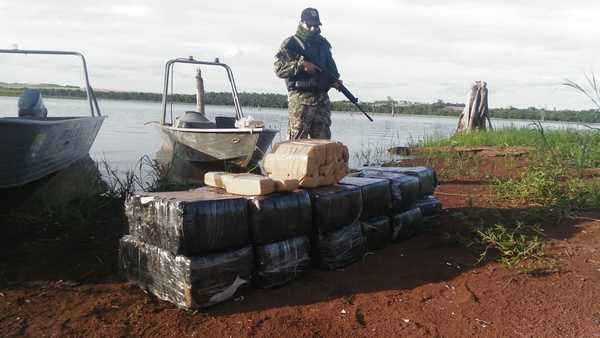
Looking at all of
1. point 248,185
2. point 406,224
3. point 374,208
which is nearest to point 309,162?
point 248,185

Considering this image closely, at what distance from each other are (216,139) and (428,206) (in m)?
5.67

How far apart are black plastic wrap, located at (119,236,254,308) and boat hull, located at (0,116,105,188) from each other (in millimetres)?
3447

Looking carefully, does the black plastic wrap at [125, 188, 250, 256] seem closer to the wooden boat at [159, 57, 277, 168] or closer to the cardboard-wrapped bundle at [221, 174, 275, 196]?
the cardboard-wrapped bundle at [221, 174, 275, 196]

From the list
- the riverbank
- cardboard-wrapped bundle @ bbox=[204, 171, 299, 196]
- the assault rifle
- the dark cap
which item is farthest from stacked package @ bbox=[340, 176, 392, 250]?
the dark cap

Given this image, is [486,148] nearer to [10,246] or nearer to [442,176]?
[442,176]

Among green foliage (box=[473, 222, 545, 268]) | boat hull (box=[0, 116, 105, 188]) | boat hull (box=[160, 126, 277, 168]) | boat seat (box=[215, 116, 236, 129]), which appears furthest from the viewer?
boat seat (box=[215, 116, 236, 129])

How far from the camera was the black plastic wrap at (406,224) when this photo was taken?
12.0 feet

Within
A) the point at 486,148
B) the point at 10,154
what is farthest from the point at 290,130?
the point at 486,148

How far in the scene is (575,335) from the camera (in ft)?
7.53

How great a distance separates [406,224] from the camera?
372 centimetres

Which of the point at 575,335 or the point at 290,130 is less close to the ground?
the point at 290,130

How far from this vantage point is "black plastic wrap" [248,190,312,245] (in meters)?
2.73

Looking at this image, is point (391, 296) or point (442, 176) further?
point (442, 176)

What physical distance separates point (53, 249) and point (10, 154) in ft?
9.19
